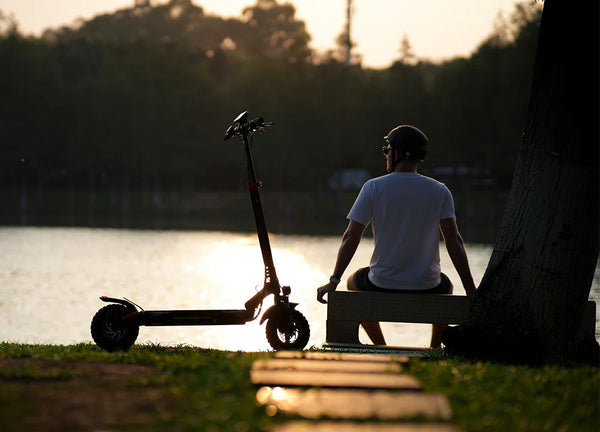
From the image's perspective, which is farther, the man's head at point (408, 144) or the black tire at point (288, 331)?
the black tire at point (288, 331)

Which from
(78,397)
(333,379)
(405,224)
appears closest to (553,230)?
(405,224)

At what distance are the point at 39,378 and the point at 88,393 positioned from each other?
0.48m

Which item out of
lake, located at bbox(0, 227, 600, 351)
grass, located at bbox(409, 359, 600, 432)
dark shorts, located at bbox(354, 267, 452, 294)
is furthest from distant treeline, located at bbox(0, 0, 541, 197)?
grass, located at bbox(409, 359, 600, 432)

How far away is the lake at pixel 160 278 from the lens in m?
14.7

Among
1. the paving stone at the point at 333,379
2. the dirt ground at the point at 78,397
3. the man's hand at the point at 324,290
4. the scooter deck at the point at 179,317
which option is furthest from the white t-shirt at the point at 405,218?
the dirt ground at the point at 78,397

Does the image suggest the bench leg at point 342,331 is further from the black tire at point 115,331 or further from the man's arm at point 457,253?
the black tire at point 115,331

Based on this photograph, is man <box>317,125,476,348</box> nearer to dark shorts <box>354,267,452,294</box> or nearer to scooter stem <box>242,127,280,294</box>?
dark shorts <box>354,267,452,294</box>

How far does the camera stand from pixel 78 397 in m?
4.09

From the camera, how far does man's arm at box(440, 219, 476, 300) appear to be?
6641 mm

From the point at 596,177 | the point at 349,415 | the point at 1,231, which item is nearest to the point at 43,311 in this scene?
the point at 596,177

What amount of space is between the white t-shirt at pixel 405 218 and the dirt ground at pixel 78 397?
235cm

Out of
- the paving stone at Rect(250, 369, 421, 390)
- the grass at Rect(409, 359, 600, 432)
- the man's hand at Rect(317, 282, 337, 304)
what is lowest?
the grass at Rect(409, 359, 600, 432)

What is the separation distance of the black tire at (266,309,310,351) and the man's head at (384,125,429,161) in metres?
1.48

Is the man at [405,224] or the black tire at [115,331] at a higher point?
the man at [405,224]
